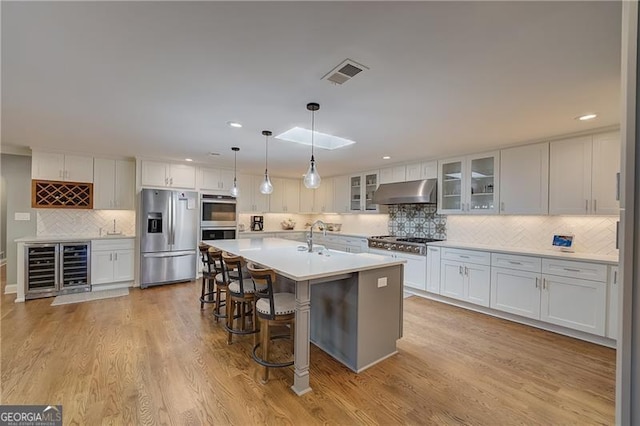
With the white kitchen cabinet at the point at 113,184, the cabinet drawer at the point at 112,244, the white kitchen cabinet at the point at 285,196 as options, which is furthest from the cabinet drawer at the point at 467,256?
the white kitchen cabinet at the point at 113,184

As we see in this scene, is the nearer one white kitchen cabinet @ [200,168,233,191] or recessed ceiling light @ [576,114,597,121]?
recessed ceiling light @ [576,114,597,121]

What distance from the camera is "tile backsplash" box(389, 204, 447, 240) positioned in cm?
511

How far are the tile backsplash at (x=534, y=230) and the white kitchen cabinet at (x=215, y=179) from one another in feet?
15.1

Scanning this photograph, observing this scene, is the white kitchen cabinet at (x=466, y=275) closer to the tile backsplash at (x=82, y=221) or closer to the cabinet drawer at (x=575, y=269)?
the cabinet drawer at (x=575, y=269)

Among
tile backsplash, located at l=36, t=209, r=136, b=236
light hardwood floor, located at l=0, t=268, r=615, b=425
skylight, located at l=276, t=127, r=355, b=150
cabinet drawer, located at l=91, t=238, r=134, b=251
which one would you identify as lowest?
light hardwood floor, located at l=0, t=268, r=615, b=425

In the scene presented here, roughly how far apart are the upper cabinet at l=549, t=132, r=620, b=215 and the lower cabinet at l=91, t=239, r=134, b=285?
6.68 metres

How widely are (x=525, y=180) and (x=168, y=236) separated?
5.88 metres

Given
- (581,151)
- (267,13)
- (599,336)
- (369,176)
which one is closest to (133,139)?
(267,13)

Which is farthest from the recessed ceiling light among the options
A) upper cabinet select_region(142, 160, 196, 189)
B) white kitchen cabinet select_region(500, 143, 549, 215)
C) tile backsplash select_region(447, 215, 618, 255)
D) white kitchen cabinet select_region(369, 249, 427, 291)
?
upper cabinet select_region(142, 160, 196, 189)

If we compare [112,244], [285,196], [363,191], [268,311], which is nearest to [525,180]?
[363,191]

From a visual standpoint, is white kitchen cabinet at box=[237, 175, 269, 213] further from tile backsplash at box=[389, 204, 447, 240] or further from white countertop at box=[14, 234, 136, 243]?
tile backsplash at box=[389, 204, 447, 240]

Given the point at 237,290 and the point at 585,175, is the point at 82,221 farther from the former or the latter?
the point at 585,175

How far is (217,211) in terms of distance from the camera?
5930 millimetres

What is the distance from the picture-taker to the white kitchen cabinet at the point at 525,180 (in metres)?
3.63
